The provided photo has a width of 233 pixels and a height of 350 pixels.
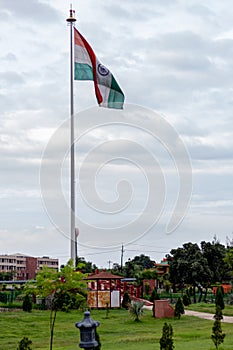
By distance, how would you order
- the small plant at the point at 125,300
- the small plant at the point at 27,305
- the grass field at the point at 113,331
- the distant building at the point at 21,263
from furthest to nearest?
the distant building at the point at 21,263 → the small plant at the point at 125,300 → the small plant at the point at 27,305 → the grass field at the point at 113,331

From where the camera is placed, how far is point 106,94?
2875 centimetres

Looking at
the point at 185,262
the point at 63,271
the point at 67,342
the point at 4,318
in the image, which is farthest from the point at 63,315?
the point at 185,262

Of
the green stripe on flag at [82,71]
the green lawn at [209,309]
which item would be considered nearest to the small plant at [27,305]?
the green lawn at [209,309]

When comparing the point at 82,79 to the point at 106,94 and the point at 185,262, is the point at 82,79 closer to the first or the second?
the point at 106,94

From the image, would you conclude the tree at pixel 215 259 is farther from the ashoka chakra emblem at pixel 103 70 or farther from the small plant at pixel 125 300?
the ashoka chakra emblem at pixel 103 70

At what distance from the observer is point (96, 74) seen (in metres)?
29.0

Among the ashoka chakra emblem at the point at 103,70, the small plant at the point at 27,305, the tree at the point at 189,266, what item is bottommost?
the small plant at the point at 27,305

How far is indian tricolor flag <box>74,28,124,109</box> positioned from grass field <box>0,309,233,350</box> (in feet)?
31.4

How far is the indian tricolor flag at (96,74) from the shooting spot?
28.6 meters

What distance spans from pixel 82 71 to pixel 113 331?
11.8 m

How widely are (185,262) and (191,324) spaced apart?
60.4 ft

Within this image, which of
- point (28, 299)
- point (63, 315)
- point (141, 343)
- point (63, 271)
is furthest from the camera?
point (28, 299)

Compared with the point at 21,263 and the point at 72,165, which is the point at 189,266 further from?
the point at 21,263

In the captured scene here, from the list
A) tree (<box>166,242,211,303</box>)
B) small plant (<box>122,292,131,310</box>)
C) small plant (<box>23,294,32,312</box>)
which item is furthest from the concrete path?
tree (<box>166,242,211,303</box>)
